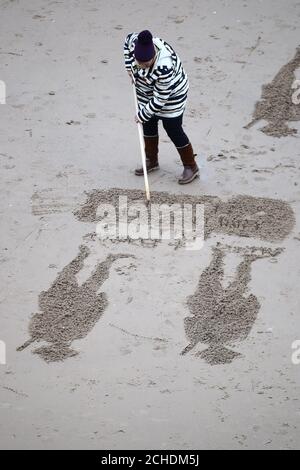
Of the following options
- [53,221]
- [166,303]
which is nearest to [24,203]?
[53,221]

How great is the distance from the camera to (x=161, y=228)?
5770mm

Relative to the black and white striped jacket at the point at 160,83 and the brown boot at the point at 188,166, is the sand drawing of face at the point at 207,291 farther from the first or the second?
the black and white striped jacket at the point at 160,83

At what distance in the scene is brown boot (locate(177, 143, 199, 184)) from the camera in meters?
6.23

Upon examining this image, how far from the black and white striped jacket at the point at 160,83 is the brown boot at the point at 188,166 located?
0.36 m

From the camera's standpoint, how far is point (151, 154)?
645 cm

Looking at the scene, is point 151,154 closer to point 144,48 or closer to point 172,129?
point 172,129

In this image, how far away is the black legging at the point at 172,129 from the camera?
19.9 ft

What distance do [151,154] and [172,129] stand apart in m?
0.42

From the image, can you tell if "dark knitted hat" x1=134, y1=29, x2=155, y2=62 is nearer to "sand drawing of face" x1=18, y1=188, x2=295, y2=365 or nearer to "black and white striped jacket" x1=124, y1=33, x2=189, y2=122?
"black and white striped jacket" x1=124, y1=33, x2=189, y2=122

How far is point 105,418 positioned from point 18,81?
15.0 feet

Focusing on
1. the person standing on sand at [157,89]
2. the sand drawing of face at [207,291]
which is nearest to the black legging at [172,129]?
the person standing on sand at [157,89]

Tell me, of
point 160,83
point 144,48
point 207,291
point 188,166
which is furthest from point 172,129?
point 207,291

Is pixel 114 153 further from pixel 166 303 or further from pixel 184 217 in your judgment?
pixel 166 303
